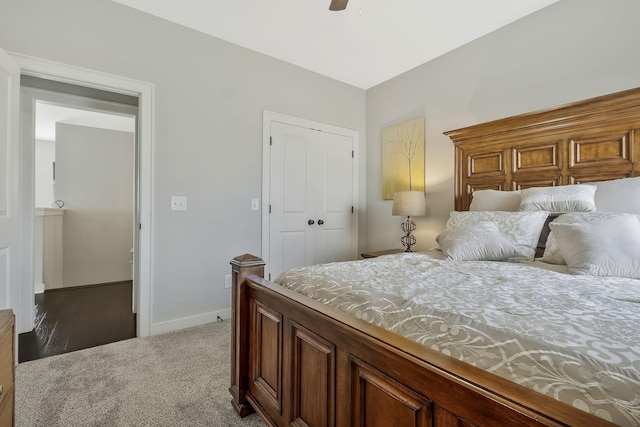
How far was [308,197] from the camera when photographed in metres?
3.48

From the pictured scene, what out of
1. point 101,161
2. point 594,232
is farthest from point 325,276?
point 101,161

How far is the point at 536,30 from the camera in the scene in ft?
8.03

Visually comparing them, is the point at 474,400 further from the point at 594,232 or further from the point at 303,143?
the point at 303,143

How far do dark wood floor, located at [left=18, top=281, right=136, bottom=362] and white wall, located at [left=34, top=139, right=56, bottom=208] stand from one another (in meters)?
2.19

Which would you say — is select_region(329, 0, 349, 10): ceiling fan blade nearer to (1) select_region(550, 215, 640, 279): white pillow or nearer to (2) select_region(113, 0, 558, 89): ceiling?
(2) select_region(113, 0, 558, 89): ceiling

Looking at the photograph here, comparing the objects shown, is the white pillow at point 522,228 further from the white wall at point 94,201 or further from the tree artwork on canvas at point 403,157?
the white wall at point 94,201

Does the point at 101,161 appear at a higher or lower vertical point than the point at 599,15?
lower

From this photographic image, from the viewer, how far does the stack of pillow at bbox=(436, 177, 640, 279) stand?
4.55 feet

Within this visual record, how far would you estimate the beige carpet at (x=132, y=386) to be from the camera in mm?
1504

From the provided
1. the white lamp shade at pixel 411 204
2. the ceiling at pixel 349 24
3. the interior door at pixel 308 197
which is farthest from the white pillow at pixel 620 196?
the interior door at pixel 308 197

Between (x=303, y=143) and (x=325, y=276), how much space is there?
235 cm

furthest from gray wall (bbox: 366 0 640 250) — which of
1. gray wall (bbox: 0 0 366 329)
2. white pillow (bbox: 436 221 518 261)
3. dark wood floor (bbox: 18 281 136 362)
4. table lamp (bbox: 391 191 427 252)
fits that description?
dark wood floor (bbox: 18 281 136 362)

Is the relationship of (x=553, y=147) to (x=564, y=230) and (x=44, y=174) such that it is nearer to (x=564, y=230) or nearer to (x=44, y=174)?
(x=564, y=230)

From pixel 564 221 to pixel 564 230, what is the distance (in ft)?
0.34
